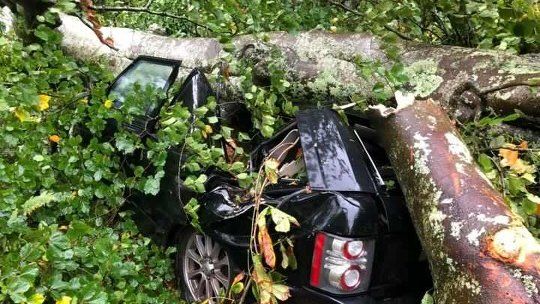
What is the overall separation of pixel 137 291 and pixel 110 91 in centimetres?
199

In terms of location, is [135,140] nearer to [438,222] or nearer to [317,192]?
[317,192]

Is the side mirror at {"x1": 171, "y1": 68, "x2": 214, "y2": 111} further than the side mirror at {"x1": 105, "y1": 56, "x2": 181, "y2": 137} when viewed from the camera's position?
No

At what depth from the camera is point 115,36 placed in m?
6.50

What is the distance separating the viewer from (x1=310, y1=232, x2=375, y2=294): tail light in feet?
8.49

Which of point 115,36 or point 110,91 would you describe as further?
point 115,36

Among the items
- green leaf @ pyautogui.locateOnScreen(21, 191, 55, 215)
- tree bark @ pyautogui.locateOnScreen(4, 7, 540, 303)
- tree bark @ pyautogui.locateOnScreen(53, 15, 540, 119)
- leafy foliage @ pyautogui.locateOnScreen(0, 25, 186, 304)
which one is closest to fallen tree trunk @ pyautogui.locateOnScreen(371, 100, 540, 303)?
tree bark @ pyautogui.locateOnScreen(4, 7, 540, 303)

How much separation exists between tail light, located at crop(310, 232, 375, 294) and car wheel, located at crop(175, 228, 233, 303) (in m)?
0.75

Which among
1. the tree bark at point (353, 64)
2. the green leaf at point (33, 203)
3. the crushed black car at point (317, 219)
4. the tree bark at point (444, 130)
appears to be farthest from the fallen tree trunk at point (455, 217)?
the green leaf at point (33, 203)

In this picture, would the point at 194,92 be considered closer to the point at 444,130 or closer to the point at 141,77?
the point at 141,77

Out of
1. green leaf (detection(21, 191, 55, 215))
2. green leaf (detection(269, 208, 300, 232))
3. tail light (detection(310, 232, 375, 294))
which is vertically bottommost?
tail light (detection(310, 232, 375, 294))

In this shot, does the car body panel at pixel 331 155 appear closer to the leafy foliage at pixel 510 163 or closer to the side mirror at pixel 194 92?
the leafy foliage at pixel 510 163

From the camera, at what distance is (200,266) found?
11.7 ft

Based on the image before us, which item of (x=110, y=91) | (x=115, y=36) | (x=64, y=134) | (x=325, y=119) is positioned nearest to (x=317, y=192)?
(x=325, y=119)

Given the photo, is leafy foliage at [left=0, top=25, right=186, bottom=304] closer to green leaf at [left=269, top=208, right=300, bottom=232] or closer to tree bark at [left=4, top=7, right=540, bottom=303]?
green leaf at [left=269, top=208, right=300, bottom=232]
